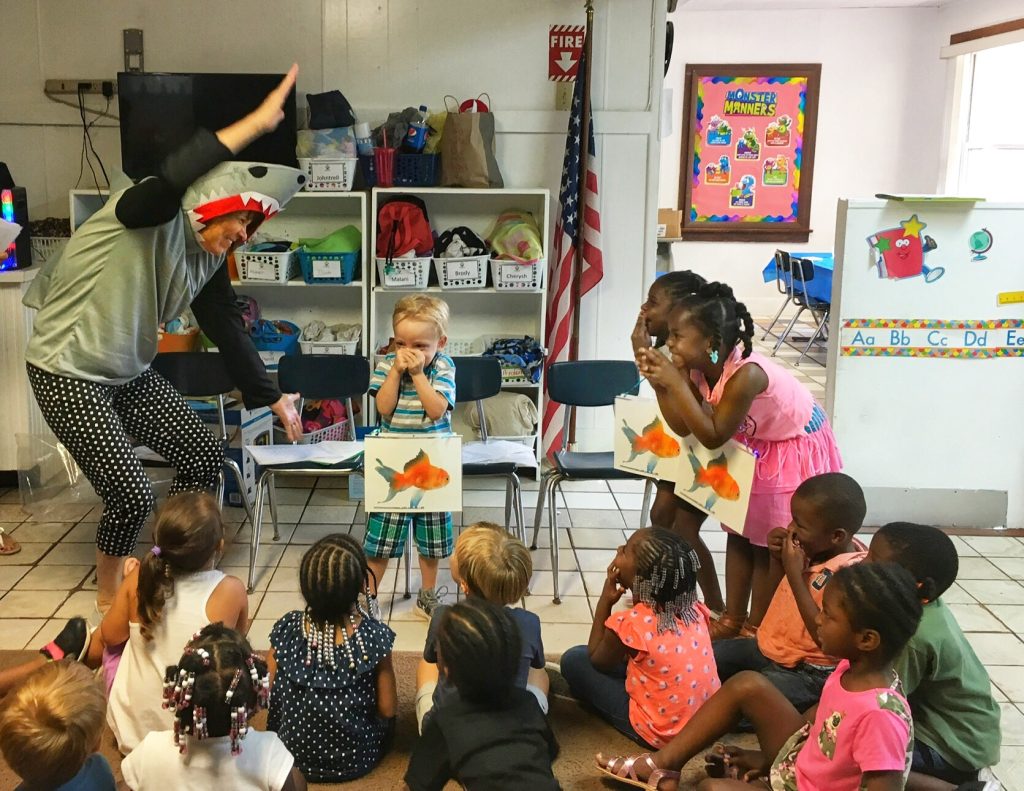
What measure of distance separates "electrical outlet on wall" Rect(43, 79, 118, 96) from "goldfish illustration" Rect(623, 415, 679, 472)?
124 inches

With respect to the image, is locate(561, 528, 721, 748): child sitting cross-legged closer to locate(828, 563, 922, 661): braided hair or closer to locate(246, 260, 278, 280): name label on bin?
locate(828, 563, 922, 661): braided hair

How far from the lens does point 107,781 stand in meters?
1.74

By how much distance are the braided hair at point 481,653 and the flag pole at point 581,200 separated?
105 inches

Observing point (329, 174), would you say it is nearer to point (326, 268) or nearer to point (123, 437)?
point (326, 268)

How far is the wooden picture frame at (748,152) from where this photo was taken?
9156 millimetres

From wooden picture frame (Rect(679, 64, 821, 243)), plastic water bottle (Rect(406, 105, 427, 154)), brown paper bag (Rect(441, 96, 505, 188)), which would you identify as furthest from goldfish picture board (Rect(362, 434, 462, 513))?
wooden picture frame (Rect(679, 64, 821, 243))

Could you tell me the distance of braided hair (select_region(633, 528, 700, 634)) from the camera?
2.24 m

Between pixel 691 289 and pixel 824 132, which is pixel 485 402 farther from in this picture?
pixel 824 132

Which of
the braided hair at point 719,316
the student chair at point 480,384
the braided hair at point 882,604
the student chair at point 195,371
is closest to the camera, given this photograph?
the braided hair at point 882,604

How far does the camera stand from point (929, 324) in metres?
3.92

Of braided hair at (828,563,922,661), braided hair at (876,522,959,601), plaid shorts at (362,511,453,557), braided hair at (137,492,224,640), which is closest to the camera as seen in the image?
braided hair at (828,563,922,661)

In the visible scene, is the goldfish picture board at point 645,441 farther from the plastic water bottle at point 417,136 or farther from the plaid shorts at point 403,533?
the plastic water bottle at point 417,136

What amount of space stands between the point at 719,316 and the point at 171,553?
1.55 metres

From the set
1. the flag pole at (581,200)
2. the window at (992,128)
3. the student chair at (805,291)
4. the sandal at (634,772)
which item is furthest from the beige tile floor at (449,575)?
the window at (992,128)
